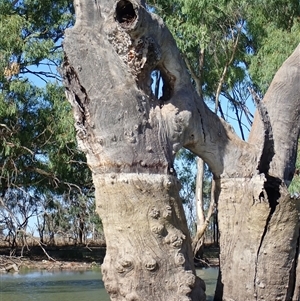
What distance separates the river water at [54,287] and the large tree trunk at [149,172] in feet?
17.3

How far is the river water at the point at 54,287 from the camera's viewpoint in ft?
32.9

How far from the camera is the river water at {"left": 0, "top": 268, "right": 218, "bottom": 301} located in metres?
10.0

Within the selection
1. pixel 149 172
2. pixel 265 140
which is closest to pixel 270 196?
pixel 265 140

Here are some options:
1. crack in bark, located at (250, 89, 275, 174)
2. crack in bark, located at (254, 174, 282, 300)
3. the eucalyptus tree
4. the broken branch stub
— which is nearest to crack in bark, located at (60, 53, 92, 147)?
the broken branch stub

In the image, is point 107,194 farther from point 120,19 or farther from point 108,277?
point 120,19

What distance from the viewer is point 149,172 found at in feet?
9.79

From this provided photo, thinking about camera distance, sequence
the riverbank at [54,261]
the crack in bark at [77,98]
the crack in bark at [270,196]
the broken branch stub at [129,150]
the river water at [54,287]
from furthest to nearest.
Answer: the riverbank at [54,261] < the river water at [54,287] < the crack in bark at [270,196] < the crack in bark at [77,98] < the broken branch stub at [129,150]

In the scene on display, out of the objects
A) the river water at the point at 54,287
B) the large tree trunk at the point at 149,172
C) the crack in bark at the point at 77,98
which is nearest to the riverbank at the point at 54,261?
the river water at the point at 54,287

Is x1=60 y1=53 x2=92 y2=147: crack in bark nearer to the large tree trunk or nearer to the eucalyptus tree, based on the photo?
the large tree trunk

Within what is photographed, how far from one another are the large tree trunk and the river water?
5281mm

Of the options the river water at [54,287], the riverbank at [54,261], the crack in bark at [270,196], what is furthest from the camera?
the riverbank at [54,261]

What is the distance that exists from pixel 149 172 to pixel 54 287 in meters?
9.25

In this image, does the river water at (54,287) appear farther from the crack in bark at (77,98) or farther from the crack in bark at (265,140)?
the crack in bark at (77,98)

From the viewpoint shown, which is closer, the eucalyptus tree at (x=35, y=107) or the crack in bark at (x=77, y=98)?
the crack in bark at (x=77, y=98)
